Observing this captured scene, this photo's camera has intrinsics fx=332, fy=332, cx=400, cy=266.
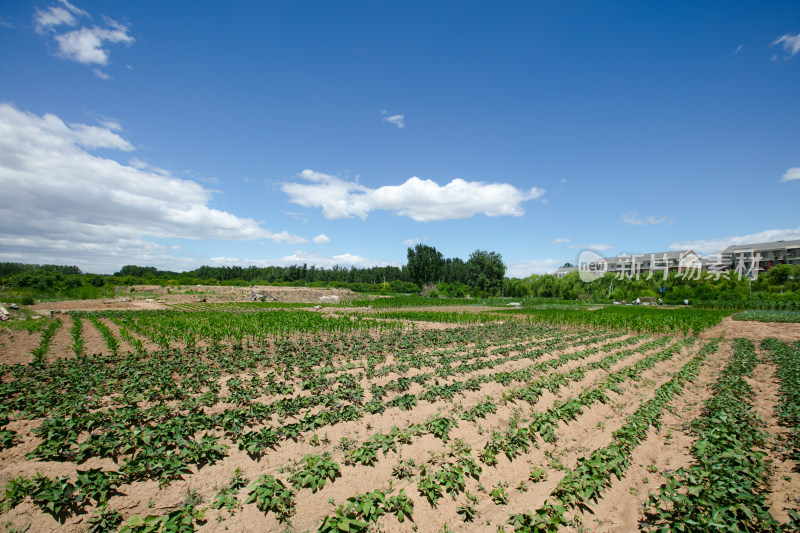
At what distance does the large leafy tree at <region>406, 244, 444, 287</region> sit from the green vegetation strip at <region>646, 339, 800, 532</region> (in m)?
75.2

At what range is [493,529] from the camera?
407cm

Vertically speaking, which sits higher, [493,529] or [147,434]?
[147,434]

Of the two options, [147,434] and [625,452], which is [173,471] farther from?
[625,452]

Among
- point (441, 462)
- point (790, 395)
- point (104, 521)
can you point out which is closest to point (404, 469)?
point (441, 462)

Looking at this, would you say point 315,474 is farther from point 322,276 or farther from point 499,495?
point 322,276

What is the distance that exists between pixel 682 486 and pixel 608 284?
73.1 metres

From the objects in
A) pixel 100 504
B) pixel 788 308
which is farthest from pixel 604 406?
pixel 788 308

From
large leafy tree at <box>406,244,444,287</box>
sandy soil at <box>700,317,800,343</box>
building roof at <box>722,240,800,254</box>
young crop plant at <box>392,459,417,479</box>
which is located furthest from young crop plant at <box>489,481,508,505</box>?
building roof at <box>722,240,800,254</box>

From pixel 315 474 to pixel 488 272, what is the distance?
72995 millimetres

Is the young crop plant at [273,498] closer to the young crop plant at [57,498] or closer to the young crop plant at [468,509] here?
the young crop plant at [57,498]

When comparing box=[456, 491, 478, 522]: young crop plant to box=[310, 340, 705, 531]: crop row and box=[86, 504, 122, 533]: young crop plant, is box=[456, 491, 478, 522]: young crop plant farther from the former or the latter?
box=[86, 504, 122, 533]: young crop plant

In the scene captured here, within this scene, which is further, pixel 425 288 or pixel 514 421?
pixel 425 288

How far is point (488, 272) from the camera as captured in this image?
74.6 metres

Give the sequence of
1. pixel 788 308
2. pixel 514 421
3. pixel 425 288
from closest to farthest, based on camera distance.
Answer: pixel 514 421, pixel 788 308, pixel 425 288
